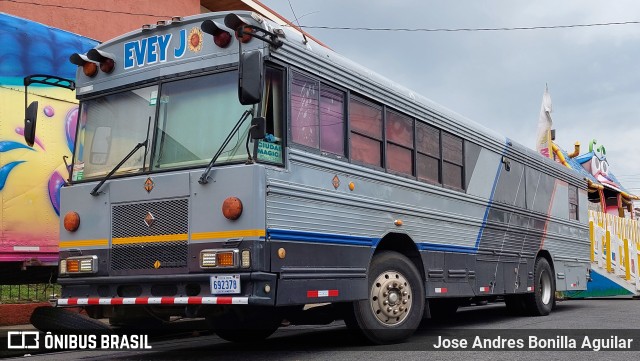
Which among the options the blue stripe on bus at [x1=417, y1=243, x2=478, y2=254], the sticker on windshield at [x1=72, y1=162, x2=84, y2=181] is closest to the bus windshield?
the sticker on windshield at [x1=72, y1=162, x2=84, y2=181]

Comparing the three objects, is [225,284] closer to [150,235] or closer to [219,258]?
[219,258]

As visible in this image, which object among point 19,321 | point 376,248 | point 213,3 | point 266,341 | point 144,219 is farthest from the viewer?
point 213,3

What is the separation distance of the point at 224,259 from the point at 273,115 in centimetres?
137

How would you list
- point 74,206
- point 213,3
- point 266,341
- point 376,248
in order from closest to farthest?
point 74,206, point 376,248, point 266,341, point 213,3

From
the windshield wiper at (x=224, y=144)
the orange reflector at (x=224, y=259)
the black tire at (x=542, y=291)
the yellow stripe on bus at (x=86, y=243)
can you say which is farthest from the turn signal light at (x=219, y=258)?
the black tire at (x=542, y=291)

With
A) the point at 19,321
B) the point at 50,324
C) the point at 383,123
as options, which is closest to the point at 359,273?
the point at 383,123

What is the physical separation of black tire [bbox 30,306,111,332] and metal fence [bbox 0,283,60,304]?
2.08 m

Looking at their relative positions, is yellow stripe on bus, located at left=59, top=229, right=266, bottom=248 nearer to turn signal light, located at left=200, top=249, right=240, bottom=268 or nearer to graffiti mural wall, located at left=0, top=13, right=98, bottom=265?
turn signal light, located at left=200, top=249, right=240, bottom=268

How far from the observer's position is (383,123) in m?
7.82

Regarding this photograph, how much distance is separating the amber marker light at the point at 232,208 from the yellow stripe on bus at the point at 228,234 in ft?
0.42

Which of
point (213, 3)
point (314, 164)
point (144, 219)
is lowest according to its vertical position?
point (144, 219)

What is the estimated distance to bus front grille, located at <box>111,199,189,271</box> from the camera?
6.11 metres

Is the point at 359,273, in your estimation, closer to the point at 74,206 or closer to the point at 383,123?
the point at 383,123

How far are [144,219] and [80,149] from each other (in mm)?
1297
